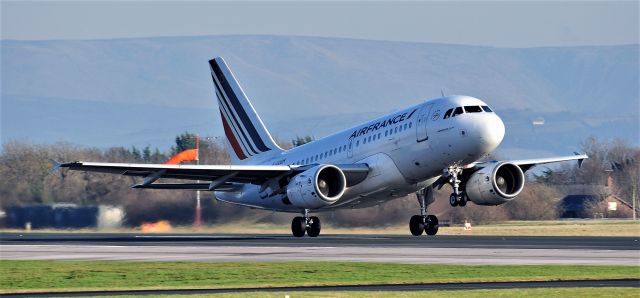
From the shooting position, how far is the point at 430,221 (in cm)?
5500

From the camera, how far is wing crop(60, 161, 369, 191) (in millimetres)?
51625

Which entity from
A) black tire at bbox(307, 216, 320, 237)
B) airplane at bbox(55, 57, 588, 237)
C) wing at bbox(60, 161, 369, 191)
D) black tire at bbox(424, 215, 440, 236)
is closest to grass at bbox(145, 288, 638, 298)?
airplane at bbox(55, 57, 588, 237)

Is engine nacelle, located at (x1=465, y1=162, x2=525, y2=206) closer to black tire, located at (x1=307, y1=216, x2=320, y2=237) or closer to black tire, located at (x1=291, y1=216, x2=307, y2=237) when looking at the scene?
black tire, located at (x1=307, y1=216, x2=320, y2=237)

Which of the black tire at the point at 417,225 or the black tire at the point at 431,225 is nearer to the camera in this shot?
the black tire at the point at 431,225

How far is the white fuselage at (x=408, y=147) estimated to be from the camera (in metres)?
49.5

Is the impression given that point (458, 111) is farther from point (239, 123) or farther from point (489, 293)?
point (489, 293)

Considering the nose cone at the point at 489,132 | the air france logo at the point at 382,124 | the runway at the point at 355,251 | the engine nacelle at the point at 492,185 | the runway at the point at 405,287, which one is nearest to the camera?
the runway at the point at 405,287

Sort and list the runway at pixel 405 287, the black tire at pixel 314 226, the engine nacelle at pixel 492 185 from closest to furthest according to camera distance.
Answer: the runway at pixel 405 287 → the engine nacelle at pixel 492 185 → the black tire at pixel 314 226

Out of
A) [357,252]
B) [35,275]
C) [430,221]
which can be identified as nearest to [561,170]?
[430,221]

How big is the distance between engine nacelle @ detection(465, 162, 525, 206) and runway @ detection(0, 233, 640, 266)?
2.37 metres

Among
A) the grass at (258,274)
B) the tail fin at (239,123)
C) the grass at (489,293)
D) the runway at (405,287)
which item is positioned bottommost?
the grass at (489,293)

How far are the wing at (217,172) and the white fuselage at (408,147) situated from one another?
69 centimetres

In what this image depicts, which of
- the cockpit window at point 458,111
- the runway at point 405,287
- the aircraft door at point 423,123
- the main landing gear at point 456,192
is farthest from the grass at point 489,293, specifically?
the aircraft door at point 423,123

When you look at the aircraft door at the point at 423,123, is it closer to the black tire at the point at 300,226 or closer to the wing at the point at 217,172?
the wing at the point at 217,172
